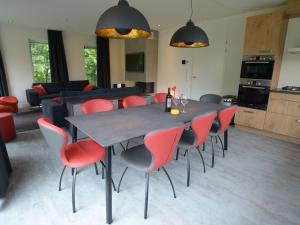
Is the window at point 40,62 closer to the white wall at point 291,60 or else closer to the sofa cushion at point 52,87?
the sofa cushion at point 52,87

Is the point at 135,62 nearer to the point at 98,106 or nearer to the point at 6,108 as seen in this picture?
the point at 6,108

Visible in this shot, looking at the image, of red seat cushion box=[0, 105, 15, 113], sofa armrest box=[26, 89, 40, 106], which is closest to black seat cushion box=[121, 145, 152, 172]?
red seat cushion box=[0, 105, 15, 113]

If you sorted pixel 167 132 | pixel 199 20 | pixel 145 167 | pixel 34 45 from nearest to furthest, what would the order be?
pixel 167 132 < pixel 145 167 < pixel 199 20 < pixel 34 45

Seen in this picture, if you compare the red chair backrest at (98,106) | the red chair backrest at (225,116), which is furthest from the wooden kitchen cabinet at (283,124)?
the red chair backrest at (98,106)

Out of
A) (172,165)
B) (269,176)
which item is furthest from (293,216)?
(172,165)

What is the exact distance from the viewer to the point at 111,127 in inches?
73.9

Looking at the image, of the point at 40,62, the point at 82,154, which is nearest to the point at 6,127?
the point at 82,154

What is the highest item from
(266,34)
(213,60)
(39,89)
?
(266,34)

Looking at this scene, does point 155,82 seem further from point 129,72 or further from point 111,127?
point 111,127

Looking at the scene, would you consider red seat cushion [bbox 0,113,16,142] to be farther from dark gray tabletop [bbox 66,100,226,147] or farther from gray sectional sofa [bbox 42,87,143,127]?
dark gray tabletop [bbox 66,100,226,147]

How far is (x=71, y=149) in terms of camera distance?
1990 millimetres

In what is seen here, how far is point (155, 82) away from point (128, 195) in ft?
18.8

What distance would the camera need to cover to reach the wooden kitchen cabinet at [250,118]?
151 inches

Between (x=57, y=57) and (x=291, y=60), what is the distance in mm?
6889
